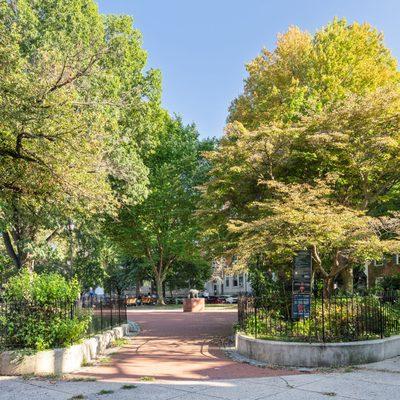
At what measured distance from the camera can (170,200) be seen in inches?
1465

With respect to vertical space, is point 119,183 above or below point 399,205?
above

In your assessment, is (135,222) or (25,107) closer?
(25,107)

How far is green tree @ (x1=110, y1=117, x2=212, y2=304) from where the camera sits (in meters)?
36.2

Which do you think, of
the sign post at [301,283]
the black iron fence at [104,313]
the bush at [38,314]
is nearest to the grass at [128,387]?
the bush at [38,314]

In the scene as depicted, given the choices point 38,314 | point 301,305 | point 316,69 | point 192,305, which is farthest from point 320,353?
point 192,305

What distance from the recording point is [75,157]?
12.5 meters

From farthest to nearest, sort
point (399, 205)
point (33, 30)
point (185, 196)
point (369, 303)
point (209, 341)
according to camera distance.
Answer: point (185, 196)
point (399, 205)
point (33, 30)
point (209, 341)
point (369, 303)

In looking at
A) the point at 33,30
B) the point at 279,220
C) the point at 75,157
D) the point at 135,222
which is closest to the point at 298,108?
the point at 279,220

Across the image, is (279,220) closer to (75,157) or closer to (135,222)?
(75,157)

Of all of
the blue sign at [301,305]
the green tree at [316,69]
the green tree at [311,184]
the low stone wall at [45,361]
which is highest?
the green tree at [316,69]

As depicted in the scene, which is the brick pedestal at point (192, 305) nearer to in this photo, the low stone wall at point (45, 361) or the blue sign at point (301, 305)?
the blue sign at point (301, 305)

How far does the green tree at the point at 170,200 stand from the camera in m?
36.2

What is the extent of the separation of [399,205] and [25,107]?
19.2 meters

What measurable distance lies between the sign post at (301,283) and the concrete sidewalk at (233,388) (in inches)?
101
